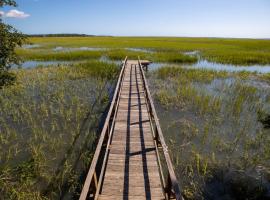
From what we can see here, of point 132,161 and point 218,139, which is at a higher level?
point 132,161

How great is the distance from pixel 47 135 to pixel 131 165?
4551 millimetres

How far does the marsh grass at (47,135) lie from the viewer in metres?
6.41

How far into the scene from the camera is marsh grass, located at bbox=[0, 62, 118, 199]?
6406 millimetres

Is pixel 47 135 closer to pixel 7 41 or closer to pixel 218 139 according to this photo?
pixel 7 41

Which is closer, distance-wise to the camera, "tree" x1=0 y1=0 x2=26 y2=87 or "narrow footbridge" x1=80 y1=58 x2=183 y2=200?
"narrow footbridge" x1=80 y1=58 x2=183 y2=200

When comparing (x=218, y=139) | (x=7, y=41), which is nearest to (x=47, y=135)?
(x=7, y=41)

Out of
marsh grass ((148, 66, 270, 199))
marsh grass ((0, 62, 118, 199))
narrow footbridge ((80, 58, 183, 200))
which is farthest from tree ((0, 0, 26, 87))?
marsh grass ((148, 66, 270, 199))

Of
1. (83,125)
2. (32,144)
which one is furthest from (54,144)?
(83,125)

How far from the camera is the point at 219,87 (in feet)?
54.1

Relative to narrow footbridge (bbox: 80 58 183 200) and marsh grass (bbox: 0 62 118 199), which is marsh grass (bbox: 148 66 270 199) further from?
marsh grass (bbox: 0 62 118 199)

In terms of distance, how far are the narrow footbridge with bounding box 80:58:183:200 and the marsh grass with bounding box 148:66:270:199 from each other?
3.35 feet

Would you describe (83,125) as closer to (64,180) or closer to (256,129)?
(64,180)

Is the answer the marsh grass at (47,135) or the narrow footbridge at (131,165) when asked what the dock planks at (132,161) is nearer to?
the narrow footbridge at (131,165)

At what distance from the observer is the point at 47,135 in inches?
356
